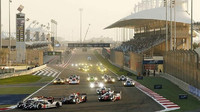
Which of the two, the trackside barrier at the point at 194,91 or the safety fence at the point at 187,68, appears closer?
the trackside barrier at the point at 194,91

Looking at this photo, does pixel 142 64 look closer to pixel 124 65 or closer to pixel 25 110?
pixel 124 65

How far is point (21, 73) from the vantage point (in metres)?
78.3

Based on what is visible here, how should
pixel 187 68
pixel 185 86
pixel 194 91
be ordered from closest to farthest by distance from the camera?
pixel 194 91
pixel 187 68
pixel 185 86

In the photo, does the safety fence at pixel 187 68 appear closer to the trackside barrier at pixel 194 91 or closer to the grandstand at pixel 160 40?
the trackside barrier at pixel 194 91

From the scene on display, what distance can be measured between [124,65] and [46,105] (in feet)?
240

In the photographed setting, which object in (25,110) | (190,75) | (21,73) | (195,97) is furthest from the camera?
(21,73)

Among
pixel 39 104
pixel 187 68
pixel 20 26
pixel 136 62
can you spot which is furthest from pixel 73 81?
pixel 20 26

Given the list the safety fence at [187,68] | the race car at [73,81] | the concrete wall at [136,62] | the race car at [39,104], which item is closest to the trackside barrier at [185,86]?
the safety fence at [187,68]

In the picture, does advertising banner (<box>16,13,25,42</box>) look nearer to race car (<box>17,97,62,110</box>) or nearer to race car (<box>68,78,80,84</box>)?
race car (<box>68,78,80,84</box>)

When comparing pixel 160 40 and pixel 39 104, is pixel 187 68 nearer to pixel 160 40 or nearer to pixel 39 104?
pixel 39 104

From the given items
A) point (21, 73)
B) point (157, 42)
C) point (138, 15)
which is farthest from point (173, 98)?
point (138, 15)

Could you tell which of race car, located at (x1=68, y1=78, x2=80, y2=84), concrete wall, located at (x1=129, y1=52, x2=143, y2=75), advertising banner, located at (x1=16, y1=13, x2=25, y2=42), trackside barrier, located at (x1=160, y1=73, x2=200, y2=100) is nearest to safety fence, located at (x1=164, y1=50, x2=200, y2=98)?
trackside barrier, located at (x1=160, y1=73, x2=200, y2=100)

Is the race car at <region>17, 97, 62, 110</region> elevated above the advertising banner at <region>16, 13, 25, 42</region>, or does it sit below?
below

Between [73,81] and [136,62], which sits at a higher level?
[136,62]
